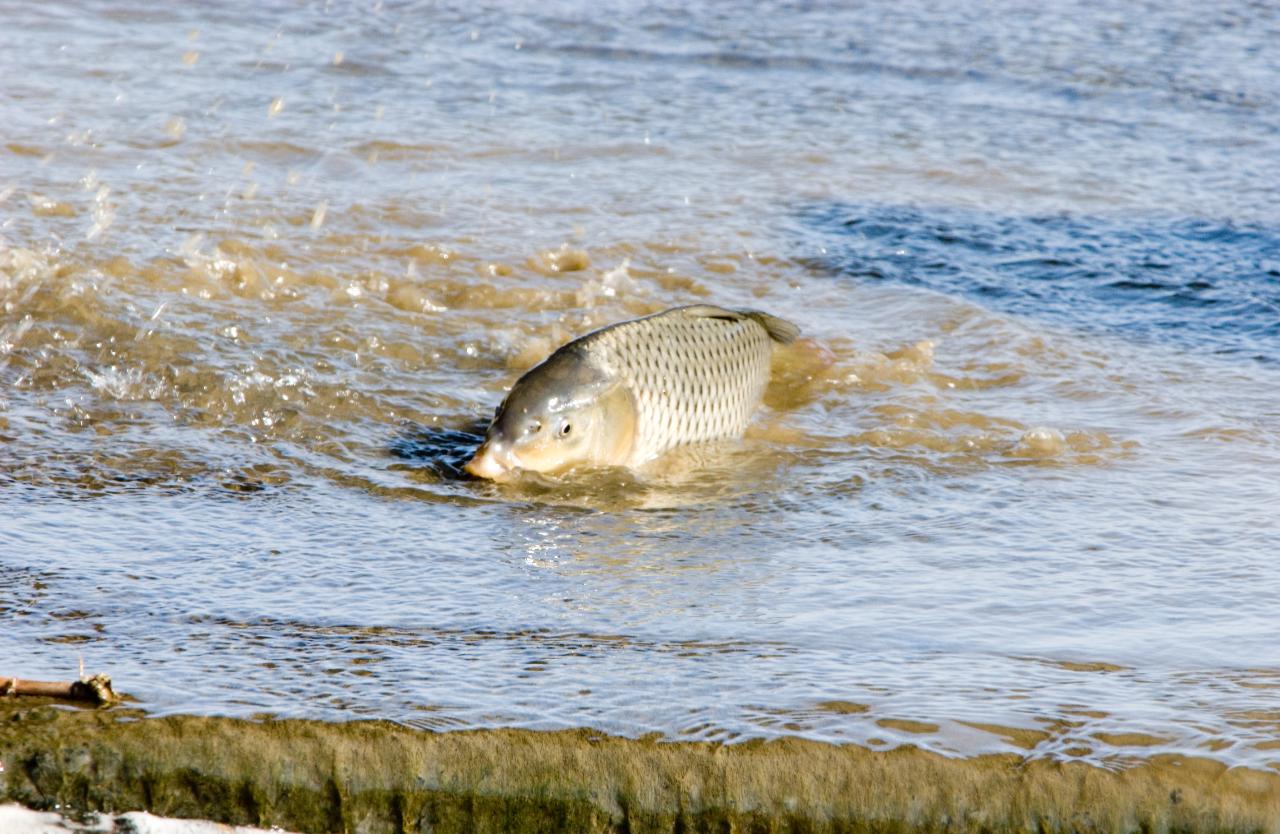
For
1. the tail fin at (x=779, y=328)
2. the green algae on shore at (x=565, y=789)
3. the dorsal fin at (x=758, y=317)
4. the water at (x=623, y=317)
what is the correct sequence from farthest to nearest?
the tail fin at (x=779, y=328) < the dorsal fin at (x=758, y=317) < the water at (x=623, y=317) < the green algae on shore at (x=565, y=789)

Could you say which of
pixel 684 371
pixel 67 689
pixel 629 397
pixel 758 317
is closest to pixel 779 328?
pixel 758 317

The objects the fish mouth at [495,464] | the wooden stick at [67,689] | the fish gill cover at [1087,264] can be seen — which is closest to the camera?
the wooden stick at [67,689]

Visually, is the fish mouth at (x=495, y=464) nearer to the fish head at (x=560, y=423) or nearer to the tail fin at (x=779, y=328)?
the fish head at (x=560, y=423)

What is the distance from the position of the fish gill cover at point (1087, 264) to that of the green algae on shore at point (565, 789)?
393cm

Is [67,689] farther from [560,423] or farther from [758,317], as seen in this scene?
[758,317]

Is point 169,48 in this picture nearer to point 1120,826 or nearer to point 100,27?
point 100,27

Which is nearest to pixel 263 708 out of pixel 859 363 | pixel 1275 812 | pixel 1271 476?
pixel 1275 812

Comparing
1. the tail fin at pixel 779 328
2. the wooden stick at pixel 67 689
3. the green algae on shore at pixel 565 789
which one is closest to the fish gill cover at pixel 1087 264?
the tail fin at pixel 779 328

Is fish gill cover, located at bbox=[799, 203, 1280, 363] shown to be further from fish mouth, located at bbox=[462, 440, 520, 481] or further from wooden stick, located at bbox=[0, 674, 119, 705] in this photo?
wooden stick, located at bbox=[0, 674, 119, 705]

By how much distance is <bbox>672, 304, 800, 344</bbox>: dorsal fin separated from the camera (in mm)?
4883

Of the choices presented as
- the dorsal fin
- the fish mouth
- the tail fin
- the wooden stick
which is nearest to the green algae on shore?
the wooden stick

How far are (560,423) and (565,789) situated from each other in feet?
6.78

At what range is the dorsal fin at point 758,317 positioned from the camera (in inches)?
192

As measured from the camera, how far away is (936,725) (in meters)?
2.59
